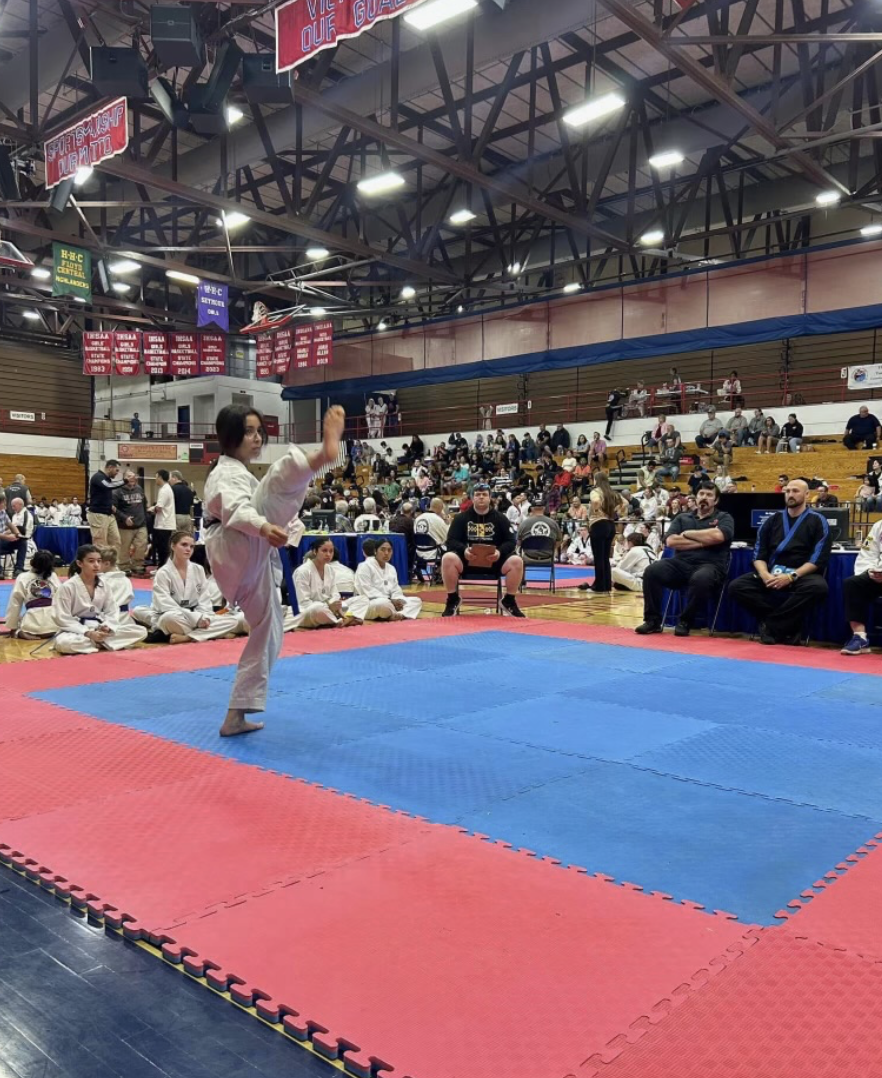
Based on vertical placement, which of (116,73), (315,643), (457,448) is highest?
(116,73)

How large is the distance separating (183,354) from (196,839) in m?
22.0

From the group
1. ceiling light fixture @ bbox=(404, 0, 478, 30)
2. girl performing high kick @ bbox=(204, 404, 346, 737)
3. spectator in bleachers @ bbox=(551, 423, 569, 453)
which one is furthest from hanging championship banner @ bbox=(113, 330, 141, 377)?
girl performing high kick @ bbox=(204, 404, 346, 737)

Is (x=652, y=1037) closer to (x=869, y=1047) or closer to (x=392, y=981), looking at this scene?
→ (x=869, y=1047)

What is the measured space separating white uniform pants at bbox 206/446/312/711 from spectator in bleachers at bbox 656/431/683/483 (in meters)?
14.5

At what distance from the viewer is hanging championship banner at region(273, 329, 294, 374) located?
22.3 meters

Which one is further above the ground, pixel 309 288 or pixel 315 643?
pixel 309 288

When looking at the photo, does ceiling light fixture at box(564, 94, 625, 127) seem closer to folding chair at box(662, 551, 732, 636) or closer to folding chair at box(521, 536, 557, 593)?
folding chair at box(521, 536, 557, 593)

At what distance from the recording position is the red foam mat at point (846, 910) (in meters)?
2.07

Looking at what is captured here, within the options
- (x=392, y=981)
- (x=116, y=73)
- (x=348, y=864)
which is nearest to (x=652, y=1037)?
(x=392, y=981)

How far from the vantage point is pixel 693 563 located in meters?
7.31

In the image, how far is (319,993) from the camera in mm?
1802

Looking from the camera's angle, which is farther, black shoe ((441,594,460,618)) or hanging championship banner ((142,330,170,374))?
hanging championship banner ((142,330,170,374))

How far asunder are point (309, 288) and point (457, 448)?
5.95m

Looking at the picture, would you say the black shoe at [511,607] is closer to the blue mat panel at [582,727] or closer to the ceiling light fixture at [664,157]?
the blue mat panel at [582,727]
